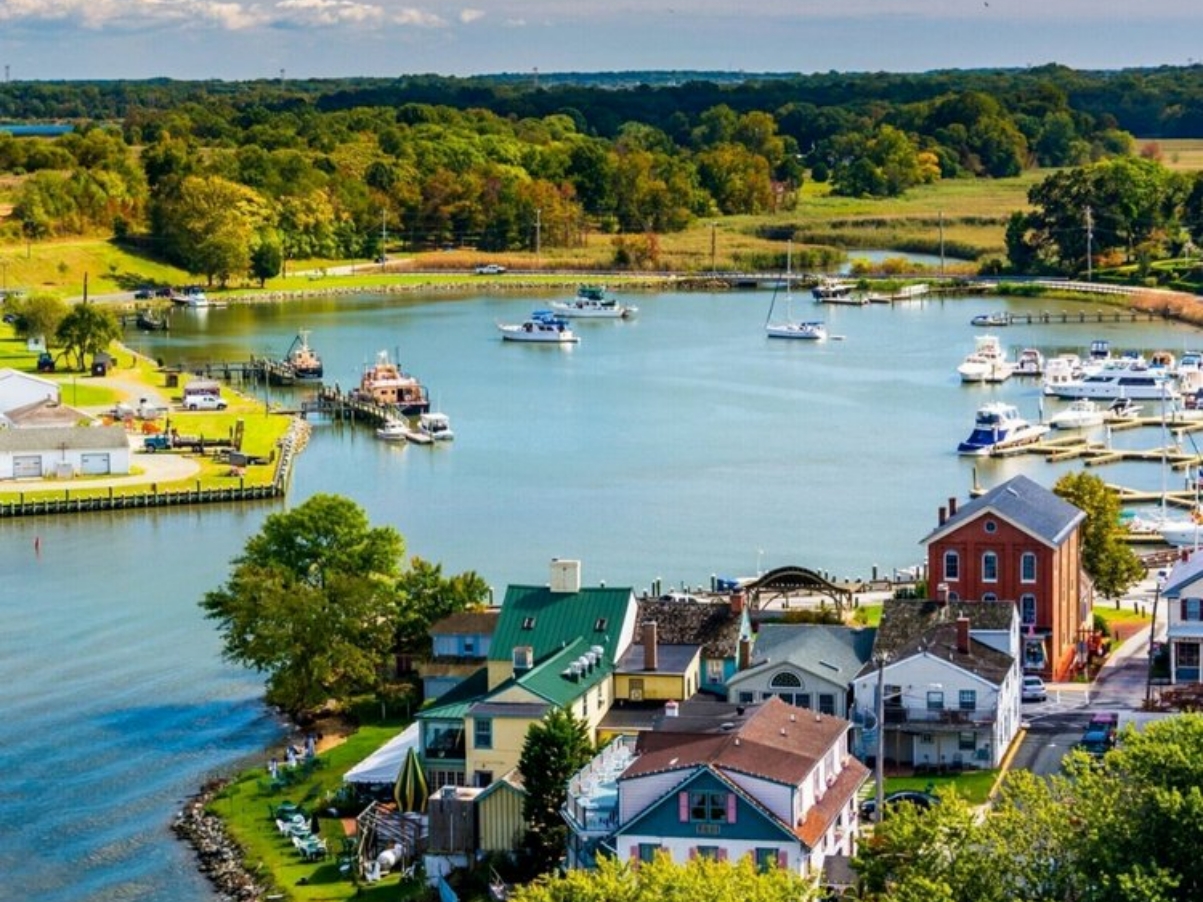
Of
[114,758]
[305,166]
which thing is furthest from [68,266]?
[114,758]

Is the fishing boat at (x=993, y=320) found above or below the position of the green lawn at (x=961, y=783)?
above

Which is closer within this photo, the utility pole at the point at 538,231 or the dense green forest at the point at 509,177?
the dense green forest at the point at 509,177

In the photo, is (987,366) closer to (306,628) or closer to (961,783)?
(306,628)

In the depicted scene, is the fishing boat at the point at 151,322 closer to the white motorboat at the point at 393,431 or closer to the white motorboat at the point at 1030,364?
the white motorboat at the point at 393,431

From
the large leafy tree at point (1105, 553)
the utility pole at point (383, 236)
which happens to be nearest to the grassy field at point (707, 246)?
the utility pole at point (383, 236)

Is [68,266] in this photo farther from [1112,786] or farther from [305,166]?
[1112,786]

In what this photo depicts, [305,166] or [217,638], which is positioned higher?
[305,166]

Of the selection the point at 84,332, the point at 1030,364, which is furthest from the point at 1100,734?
the point at 84,332

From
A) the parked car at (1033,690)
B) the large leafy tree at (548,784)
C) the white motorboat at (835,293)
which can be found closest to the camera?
the large leafy tree at (548,784)
